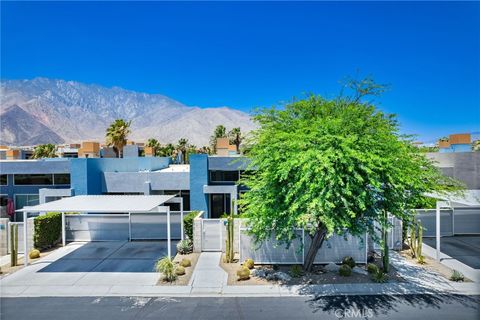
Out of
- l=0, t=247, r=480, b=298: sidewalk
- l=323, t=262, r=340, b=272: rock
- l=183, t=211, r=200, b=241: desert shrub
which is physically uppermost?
l=183, t=211, r=200, b=241: desert shrub

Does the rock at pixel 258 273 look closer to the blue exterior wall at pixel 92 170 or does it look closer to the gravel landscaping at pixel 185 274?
the gravel landscaping at pixel 185 274

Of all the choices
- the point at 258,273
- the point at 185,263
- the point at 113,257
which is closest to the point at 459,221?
the point at 258,273

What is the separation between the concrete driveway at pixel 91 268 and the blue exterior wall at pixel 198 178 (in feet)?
18.0

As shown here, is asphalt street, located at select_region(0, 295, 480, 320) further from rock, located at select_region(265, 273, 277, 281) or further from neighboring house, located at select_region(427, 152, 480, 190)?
neighboring house, located at select_region(427, 152, 480, 190)

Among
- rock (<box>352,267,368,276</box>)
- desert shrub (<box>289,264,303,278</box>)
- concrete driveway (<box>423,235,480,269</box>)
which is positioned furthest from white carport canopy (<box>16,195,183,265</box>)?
concrete driveway (<box>423,235,480,269</box>)

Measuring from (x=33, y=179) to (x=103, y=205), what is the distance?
572 inches

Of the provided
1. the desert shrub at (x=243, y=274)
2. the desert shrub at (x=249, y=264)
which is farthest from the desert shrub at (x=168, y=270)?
the desert shrub at (x=249, y=264)

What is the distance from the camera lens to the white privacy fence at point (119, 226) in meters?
19.8

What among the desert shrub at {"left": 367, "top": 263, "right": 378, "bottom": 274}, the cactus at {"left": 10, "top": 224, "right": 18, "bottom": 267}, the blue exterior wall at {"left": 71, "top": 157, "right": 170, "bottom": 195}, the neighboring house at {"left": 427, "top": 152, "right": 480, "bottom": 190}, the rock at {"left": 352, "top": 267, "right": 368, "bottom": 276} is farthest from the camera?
the neighboring house at {"left": 427, "top": 152, "right": 480, "bottom": 190}

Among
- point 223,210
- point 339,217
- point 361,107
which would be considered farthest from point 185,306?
point 223,210

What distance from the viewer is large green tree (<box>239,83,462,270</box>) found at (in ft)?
39.9

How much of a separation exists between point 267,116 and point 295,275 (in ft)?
21.3

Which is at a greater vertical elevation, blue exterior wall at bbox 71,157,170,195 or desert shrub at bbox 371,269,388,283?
blue exterior wall at bbox 71,157,170,195

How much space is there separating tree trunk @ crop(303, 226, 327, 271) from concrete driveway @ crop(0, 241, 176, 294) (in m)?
6.16
